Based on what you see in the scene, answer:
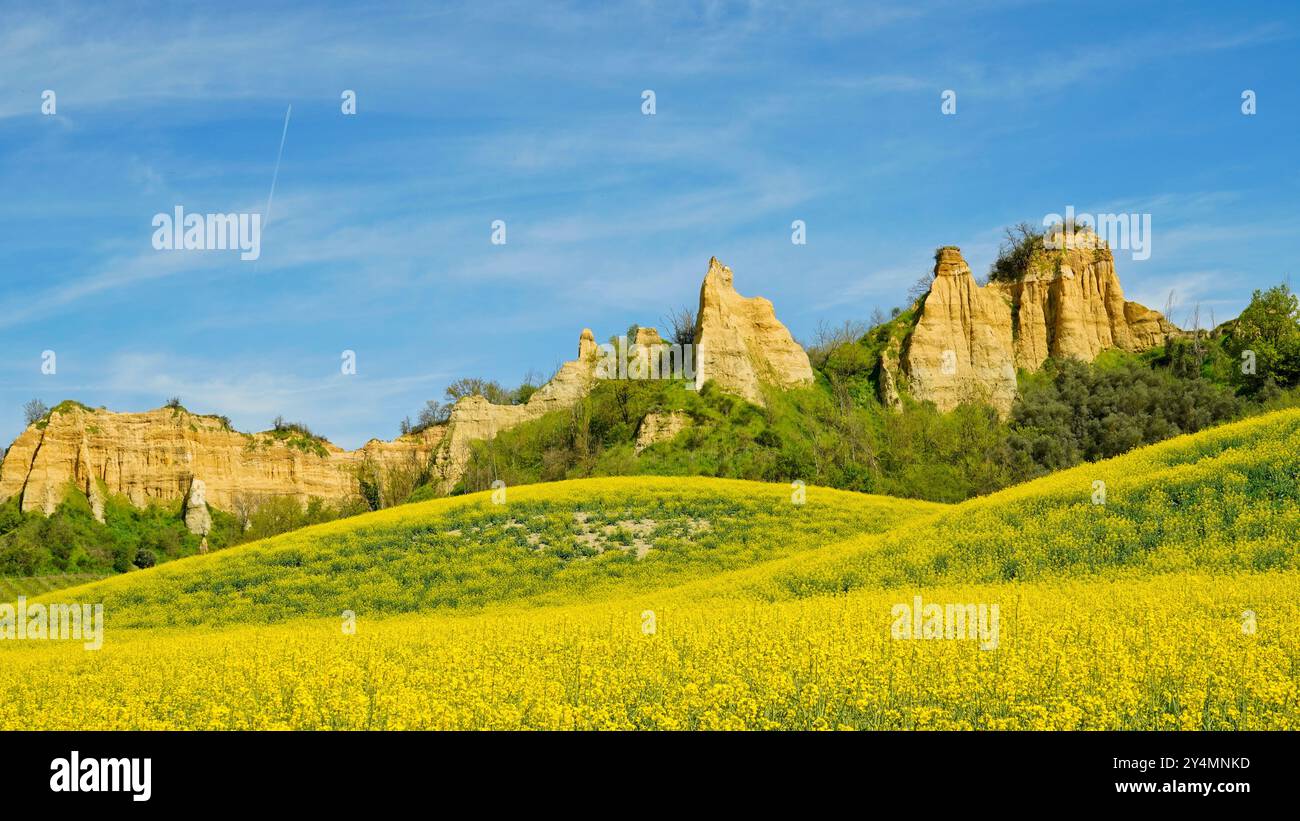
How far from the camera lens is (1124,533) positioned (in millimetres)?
24062

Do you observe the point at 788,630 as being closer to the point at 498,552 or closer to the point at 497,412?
the point at 498,552

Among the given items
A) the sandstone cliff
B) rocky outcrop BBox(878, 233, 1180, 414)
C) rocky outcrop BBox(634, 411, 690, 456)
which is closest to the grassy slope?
rocky outcrop BBox(634, 411, 690, 456)

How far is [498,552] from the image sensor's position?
34344mm

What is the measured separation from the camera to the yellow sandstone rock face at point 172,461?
100938 millimetres

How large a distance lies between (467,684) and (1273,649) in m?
10.1

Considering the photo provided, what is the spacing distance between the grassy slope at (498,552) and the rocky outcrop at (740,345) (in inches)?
1599

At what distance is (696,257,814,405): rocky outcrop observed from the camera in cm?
8344

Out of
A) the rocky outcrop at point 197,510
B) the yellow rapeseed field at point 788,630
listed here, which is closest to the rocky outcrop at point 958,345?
the yellow rapeseed field at point 788,630

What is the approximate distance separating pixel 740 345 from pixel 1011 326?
25.7m

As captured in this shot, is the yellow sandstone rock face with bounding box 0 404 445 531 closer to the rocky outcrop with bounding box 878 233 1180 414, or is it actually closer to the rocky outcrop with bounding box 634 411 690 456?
the rocky outcrop with bounding box 634 411 690 456

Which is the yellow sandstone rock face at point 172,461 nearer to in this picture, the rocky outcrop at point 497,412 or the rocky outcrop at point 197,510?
the rocky outcrop at point 197,510
